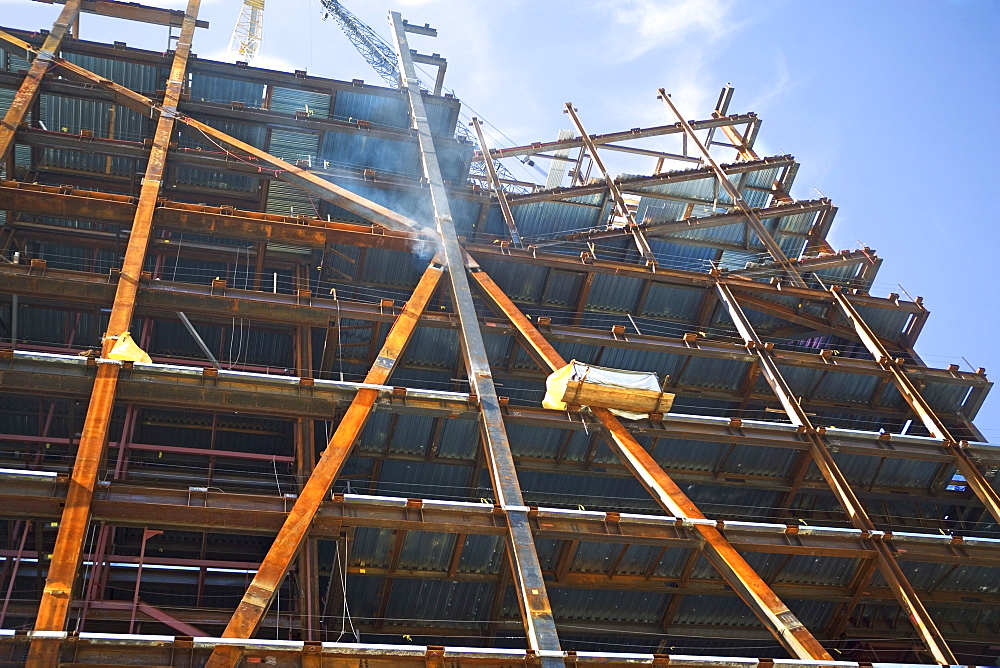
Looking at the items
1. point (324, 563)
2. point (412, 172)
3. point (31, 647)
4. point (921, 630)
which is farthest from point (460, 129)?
point (31, 647)

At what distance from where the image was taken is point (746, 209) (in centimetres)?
3650

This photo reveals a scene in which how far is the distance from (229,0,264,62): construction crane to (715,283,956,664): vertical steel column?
49576 mm

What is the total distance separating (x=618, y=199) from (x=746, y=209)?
511cm

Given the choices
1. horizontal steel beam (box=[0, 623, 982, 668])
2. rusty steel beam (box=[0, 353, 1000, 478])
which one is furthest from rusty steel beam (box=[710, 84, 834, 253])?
horizontal steel beam (box=[0, 623, 982, 668])

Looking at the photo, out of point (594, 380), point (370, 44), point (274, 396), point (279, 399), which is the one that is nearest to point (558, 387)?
point (594, 380)

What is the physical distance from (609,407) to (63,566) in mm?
12234

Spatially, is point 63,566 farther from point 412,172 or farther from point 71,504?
point 412,172

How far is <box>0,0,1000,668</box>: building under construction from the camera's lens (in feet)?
60.8

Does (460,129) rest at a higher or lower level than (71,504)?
higher

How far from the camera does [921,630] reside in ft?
66.8

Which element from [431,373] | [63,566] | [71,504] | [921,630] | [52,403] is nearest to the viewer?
[63,566]

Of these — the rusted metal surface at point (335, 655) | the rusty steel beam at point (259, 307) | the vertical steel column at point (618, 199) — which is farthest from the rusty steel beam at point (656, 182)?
the rusted metal surface at point (335, 655)

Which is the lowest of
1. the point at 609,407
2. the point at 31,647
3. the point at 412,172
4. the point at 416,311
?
the point at 31,647

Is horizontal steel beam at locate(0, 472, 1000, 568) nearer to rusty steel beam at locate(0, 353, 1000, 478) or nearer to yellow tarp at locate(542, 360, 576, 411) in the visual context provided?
rusty steel beam at locate(0, 353, 1000, 478)
